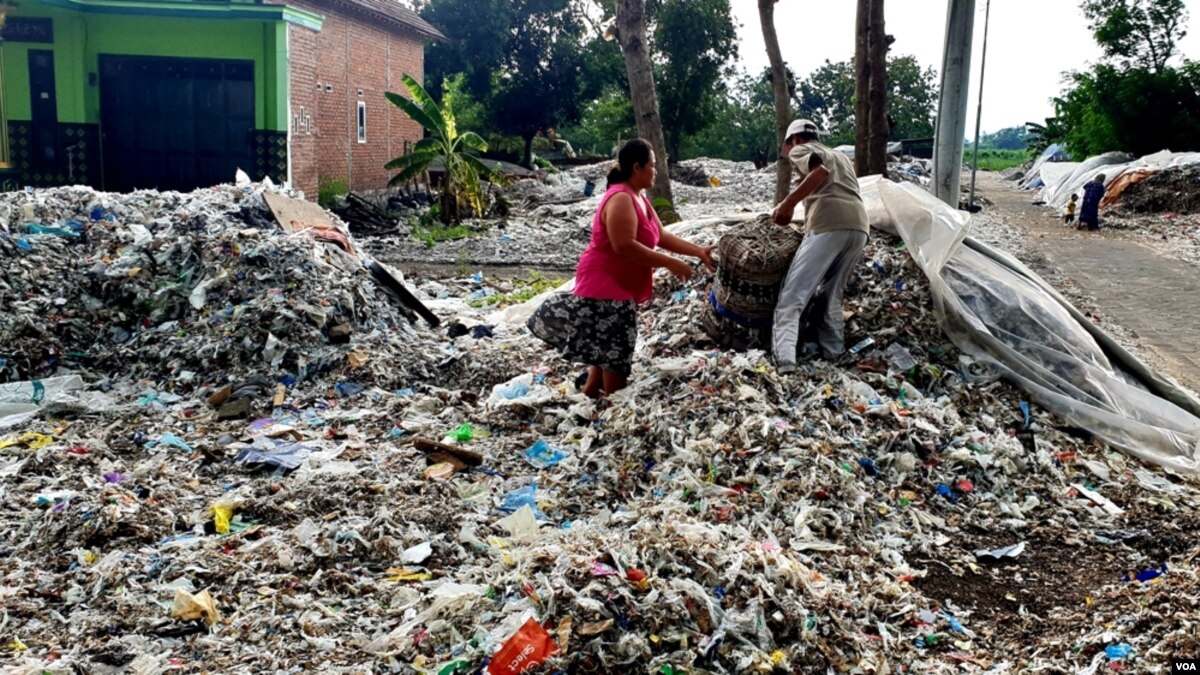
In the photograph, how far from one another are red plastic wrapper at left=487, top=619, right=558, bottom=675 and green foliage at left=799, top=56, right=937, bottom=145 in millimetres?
38618

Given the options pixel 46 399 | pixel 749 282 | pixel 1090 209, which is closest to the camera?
pixel 749 282

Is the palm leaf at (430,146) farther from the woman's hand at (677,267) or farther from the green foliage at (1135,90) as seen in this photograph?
the green foliage at (1135,90)

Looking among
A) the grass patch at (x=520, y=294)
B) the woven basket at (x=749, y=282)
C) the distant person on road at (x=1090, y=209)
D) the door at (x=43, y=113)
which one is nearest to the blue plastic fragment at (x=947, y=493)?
the woven basket at (x=749, y=282)

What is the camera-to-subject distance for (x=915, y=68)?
4394cm

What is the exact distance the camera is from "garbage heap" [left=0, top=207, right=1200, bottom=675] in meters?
3.44

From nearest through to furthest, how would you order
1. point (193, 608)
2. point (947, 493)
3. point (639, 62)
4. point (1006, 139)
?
point (193, 608) → point (947, 493) → point (639, 62) → point (1006, 139)

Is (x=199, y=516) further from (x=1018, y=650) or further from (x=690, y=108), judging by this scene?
(x=690, y=108)

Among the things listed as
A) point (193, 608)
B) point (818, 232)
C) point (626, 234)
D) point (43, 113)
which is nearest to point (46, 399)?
point (193, 608)

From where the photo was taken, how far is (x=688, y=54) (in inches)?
1305

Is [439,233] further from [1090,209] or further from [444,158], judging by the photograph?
[1090,209]

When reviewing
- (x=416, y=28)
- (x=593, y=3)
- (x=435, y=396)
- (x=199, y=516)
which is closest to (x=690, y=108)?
(x=593, y=3)

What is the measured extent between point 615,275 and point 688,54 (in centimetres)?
2903

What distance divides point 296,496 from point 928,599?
2.84m

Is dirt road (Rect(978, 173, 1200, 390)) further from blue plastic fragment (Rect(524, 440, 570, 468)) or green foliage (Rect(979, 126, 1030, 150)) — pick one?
green foliage (Rect(979, 126, 1030, 150))
